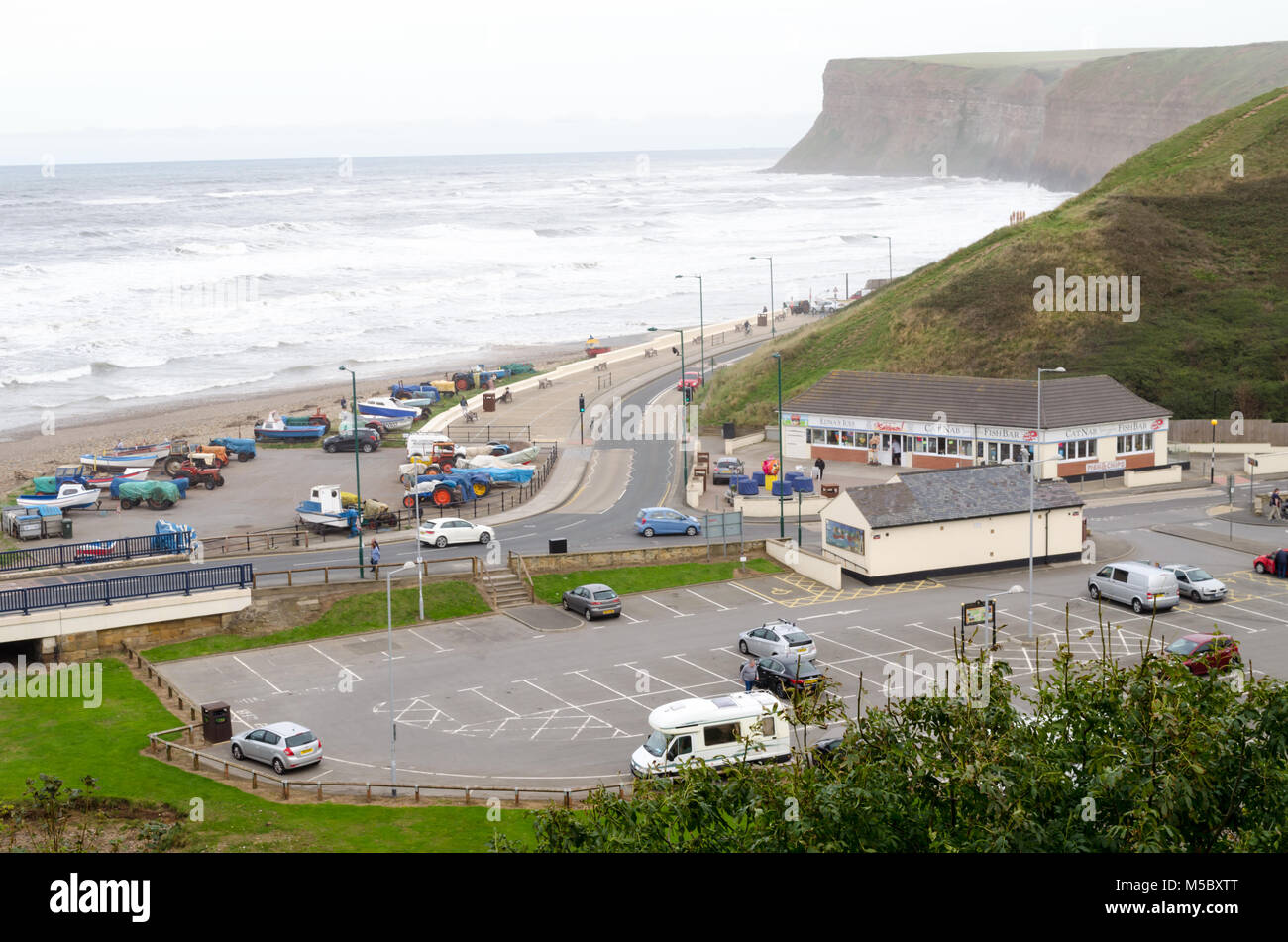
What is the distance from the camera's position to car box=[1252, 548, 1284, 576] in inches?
1892

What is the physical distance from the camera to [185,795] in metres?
30.6

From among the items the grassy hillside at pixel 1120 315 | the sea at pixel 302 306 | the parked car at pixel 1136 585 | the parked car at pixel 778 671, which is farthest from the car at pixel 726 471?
the sea at pixel 302 306

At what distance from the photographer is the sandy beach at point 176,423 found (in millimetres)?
73625

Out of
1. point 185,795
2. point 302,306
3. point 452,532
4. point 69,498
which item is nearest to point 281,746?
point 185,795

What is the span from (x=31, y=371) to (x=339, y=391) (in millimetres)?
28839

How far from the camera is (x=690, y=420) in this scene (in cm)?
8131

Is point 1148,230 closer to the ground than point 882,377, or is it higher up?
higher up

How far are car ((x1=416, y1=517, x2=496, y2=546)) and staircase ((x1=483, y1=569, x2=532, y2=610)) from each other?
500 cm

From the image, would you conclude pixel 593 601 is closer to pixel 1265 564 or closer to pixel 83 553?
pixel 83 553

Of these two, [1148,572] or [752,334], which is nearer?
[1148,572]

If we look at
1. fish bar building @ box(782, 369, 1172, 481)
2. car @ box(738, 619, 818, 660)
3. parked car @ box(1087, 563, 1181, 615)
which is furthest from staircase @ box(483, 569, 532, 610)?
fish bar building @ box(782, 369, 1172, 481)
